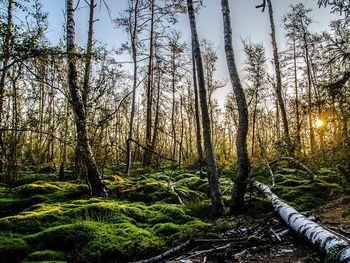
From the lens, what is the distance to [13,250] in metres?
4.80

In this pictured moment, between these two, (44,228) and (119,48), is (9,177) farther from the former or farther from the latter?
(119,48)

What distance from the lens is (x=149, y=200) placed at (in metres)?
9.02

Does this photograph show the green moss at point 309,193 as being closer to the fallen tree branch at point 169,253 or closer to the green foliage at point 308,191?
the green foliage at point 308,191

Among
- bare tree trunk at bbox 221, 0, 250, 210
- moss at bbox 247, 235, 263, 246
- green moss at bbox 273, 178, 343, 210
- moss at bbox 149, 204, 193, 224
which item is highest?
bare tree trunk at bbox 221, 0, 250, 210

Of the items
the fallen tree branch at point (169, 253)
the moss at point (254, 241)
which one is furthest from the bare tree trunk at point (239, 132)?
the fallen tree branch at point (169, 253)

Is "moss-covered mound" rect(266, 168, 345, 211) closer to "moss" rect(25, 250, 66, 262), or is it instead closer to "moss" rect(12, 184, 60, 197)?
"moss" rect(25, 250, 66, 262)

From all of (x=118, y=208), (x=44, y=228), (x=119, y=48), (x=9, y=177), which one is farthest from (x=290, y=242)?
(x=119, y=48)

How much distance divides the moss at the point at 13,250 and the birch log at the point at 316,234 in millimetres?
4403

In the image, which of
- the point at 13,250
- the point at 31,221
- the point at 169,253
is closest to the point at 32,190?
the point at 31,221

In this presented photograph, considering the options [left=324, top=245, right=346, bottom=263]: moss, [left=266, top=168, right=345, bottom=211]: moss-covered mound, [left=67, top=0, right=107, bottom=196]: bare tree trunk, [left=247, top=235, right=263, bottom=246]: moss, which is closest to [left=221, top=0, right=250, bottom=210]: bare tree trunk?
[left=266, top=168, right=345, bottom=211]: moss-covered mound

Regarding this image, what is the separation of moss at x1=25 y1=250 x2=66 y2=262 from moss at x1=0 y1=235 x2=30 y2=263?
270 millimetres

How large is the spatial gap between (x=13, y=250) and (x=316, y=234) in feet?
15.2

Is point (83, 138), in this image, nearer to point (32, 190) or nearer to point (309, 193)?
point (32, 190)

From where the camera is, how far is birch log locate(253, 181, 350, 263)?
10.3ft
